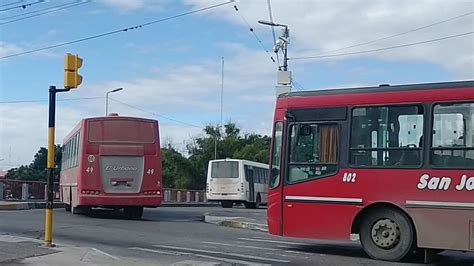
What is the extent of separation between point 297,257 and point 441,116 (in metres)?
3.55

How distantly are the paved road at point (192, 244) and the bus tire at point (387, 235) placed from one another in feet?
0.79

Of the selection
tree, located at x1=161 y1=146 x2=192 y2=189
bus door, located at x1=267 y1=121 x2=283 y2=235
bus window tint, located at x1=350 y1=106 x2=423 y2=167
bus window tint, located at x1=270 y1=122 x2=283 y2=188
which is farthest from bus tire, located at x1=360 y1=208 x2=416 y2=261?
tree, located at x1=161 y1=146 x2=192 y2=189

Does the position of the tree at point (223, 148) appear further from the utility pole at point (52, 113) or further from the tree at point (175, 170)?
the utility pole at point (52, 113)

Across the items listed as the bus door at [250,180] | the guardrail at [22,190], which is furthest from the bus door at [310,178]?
the bus door at [250,180]

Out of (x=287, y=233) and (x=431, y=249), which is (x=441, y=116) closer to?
(x=431, y=249)

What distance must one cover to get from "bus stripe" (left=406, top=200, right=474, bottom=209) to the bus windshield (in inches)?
437

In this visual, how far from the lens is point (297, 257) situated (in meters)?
12.3

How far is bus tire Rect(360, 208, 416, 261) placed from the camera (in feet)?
38.7

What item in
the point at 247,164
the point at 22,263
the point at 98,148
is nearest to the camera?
the point at 22,263

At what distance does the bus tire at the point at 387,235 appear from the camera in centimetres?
1180

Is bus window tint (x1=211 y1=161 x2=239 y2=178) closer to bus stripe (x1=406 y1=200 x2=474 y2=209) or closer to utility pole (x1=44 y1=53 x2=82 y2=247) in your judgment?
utility pole (x1=44 y1=53 x2=82 y2=247)

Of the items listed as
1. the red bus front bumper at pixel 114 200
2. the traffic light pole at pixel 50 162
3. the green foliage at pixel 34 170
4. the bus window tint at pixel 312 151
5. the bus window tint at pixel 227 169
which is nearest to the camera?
the traffic light pole at pixel 50 162

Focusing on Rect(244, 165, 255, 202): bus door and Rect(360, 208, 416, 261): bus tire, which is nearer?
Rect(360, 208, 416, 261): bus tire

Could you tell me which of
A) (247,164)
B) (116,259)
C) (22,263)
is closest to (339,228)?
(116,259)
